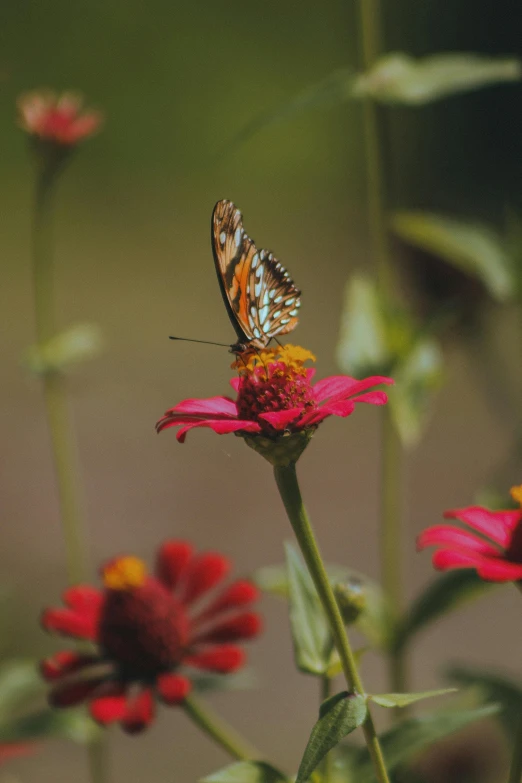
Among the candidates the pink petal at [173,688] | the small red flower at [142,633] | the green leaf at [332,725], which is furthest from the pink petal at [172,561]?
the green leaf at [332,725]

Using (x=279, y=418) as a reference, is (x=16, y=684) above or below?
below

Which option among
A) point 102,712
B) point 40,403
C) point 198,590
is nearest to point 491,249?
point 198,590

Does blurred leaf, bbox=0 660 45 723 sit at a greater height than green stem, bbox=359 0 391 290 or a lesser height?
lesser

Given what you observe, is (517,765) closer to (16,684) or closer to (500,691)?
(500,691)

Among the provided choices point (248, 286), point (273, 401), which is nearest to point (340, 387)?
point (273, 401)

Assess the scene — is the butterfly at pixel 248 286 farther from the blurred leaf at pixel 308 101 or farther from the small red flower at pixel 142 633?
the small red flower at pixel 142 633

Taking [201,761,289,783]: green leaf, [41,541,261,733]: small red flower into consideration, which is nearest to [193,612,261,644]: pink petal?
[41,541,261,733]: small red flower

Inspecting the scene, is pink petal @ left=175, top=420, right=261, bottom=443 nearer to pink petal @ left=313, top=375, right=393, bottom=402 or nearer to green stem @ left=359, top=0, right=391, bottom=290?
pink petal @ left=313, top=375, right=393, bottom=402
